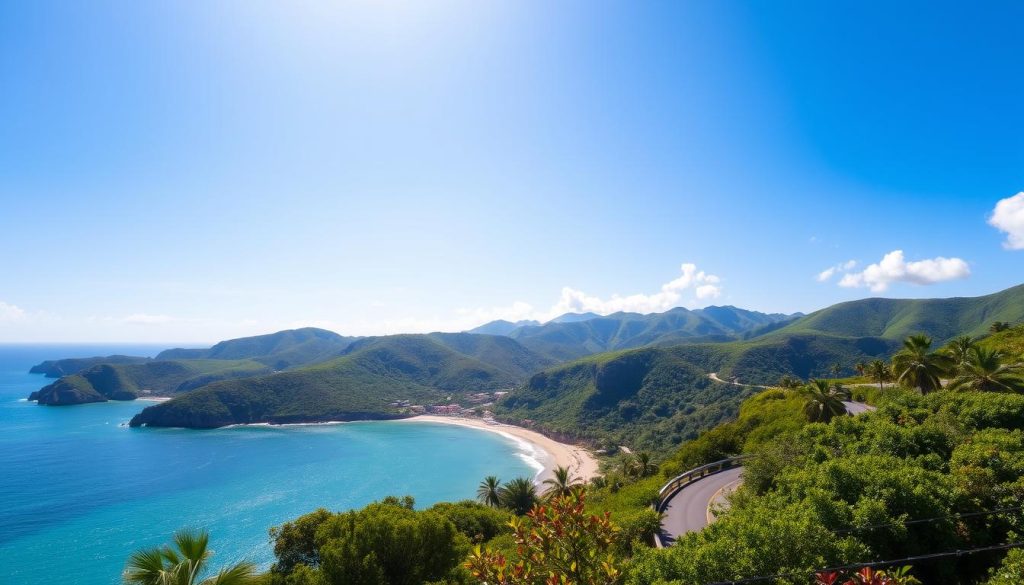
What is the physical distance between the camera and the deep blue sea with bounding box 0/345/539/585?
60.2 m

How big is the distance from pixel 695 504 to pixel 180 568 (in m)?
24.7

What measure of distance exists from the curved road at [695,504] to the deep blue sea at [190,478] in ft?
180

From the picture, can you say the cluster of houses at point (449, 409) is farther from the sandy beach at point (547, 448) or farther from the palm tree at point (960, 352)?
the palm tree at point (960, 352)

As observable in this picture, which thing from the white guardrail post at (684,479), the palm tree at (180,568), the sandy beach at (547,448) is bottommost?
the sandy beach at (547,448)

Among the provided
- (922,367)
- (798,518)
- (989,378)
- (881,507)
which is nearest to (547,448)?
(922,367)

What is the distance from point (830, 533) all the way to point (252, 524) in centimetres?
8049

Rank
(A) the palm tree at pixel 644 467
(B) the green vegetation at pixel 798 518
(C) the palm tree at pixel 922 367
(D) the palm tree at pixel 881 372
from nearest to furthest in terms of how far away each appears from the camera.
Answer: (B) the green vegetation at pixel 798 518 < (C) the palm tree at pixel 922 367 < (D) the palm tree at pixel 881 372 < (A) the palm tree at pixel 644 467

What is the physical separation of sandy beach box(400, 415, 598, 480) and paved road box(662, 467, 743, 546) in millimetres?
59169

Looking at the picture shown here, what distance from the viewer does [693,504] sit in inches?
995

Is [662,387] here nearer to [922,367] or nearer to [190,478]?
[922,367]

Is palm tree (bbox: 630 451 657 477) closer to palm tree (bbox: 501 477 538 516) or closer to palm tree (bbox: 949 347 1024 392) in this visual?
palm tree (bbox: 501 477 538 516)

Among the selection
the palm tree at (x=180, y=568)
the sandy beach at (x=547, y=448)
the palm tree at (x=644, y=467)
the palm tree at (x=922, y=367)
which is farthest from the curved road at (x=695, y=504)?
the sandy beach at (x=547, y=448)


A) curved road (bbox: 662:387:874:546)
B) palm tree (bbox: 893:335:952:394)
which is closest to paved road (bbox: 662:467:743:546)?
curved road (bbox: 662:387:874:546)

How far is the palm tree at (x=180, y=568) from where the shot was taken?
979cm
